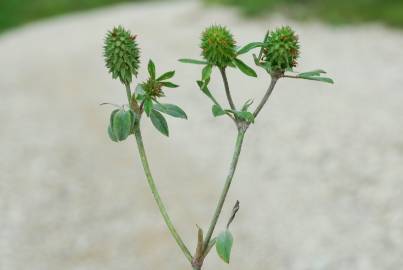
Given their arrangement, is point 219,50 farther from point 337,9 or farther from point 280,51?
point 337,9

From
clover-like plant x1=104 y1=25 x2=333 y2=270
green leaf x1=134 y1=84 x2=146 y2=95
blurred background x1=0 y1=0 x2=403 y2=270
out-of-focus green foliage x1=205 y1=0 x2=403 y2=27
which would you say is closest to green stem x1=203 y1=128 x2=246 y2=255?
clover-like plant x1=104 y1=25 x2=333 y2=270

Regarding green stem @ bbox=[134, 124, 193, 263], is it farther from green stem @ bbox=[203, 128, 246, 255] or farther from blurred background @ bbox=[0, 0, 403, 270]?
blurred background @ bbox=[0, 0, 403, 270]

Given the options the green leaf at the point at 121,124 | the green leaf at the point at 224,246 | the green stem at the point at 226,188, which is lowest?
the green leaf at the point at 224,246

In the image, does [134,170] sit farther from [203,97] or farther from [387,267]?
[387,267]

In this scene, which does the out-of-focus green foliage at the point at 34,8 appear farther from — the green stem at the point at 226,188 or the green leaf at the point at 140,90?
the green stem at the point at 226,188

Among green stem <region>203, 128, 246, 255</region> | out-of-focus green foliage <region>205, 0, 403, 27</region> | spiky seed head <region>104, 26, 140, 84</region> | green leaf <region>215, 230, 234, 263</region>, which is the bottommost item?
green leaf <region>215, 230, 234, 263</region>

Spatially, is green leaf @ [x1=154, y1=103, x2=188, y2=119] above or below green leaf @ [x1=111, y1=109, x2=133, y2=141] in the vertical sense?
above

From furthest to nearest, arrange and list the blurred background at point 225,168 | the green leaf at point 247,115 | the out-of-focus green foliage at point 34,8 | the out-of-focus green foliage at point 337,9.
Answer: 1. the out-of-focus green foliage at point 34,8
2. the out-of-focus green foliage at point 337,9
3. the blurred background at point 225,168
4. the green leaf at point 247,115

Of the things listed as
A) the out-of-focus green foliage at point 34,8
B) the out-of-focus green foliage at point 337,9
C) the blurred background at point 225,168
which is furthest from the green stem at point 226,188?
the out-of-focus green foliage at point 34,8
